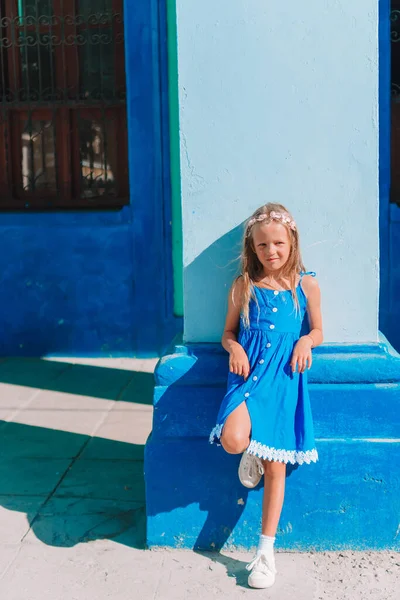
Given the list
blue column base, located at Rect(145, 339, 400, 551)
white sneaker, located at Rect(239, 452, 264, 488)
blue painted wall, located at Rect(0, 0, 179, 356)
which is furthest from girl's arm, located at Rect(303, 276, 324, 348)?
blue painted wall, located at Rect(0, 0, 179, 356)

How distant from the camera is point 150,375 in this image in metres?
6.04

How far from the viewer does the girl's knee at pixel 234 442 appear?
2.94 m

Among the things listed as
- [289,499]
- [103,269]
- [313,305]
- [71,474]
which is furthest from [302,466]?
[103,269]

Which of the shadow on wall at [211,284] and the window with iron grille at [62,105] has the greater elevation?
the window with iron grille at [62,105]

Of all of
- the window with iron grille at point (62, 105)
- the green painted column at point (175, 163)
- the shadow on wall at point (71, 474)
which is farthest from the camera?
the window with iron grille at point (62, 105)

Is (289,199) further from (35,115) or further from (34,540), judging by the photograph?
(35,115)

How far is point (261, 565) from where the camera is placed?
9.87ft

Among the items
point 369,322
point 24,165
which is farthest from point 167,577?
point 24,165

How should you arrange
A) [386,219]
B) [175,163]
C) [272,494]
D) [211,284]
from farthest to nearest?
[175,163] → [386,219] → [211,284] → [272,494]

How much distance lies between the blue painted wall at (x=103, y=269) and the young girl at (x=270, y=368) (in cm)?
336

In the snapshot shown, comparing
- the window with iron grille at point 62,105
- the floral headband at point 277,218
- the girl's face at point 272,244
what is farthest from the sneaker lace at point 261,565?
the window with iron grille at point 62,105

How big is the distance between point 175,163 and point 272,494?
375 cm

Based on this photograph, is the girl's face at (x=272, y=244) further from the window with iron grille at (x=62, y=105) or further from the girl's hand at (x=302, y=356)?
the window with iron grille at (x=62, y=105)

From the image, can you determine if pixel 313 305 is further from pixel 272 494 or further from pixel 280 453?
pixel 272 494
